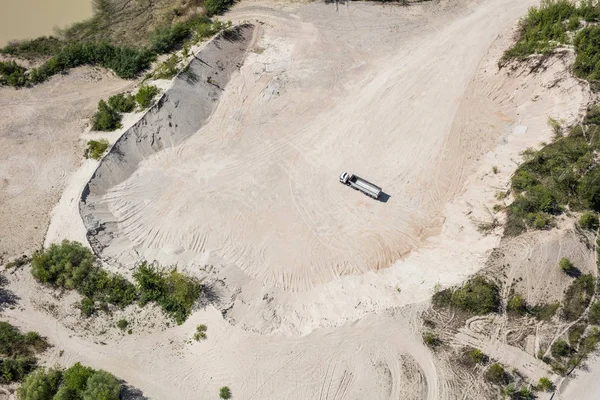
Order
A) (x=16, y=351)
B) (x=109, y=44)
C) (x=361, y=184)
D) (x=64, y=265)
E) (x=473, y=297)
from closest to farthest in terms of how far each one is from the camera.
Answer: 1. (x=473, y=297)
2. (x=16, y=351)
3. (x=64, y=265)
4. (x=361, y=184)
5. (x=109, y=44)

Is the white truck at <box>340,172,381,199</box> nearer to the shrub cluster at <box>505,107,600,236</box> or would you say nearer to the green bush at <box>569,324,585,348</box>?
the shrub cluster at <box>505,107,600,236</box>

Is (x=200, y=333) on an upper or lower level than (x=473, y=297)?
lower

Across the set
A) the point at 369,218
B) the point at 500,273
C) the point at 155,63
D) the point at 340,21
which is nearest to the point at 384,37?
the point at 340,21

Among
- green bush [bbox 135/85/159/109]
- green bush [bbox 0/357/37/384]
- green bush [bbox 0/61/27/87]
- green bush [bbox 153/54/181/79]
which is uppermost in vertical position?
green bush [bbox 153/54/181/79]

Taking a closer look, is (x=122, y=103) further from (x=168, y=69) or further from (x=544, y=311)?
(x=544, y=311)

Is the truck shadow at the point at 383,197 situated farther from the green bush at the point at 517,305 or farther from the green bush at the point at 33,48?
the green bush at the point at 33,48

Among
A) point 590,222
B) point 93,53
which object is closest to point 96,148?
point 93,53


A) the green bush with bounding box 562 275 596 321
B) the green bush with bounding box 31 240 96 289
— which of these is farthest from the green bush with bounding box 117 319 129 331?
the green bush with bounding box 562 275 596 321
